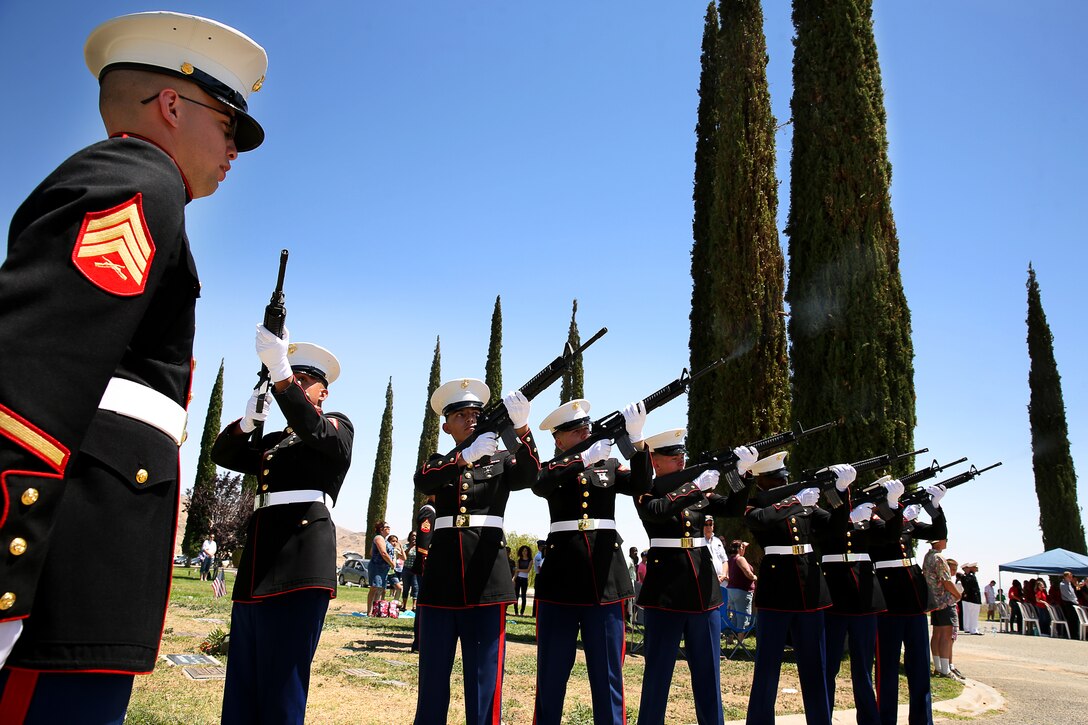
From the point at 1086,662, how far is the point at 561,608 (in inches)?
530

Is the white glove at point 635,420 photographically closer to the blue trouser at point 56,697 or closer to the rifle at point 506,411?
the rifle at point 506,411

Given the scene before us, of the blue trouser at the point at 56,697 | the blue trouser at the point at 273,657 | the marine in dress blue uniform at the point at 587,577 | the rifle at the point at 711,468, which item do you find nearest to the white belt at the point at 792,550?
the rifle at the point at 711,468

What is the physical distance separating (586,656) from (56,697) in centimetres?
407

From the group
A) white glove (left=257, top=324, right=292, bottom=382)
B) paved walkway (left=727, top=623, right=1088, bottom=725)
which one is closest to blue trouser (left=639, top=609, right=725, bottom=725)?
paved walkway (left=727, top=623, right=1088, bottom=725)

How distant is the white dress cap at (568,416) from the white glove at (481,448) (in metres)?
1.25

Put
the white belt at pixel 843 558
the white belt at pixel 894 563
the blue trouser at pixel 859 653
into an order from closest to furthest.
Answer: the blue trouser at pixel 859 653 < the white belt at pixel 843 558 < the white belt at pixel 894 563

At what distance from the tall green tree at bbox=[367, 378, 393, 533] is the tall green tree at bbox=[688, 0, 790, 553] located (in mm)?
30402

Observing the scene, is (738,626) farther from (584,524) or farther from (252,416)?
(252,416)

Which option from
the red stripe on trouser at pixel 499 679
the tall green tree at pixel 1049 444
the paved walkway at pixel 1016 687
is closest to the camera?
the red stripe on trouser at pixel 499 679

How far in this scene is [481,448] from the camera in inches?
184

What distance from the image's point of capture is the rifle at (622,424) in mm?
5535

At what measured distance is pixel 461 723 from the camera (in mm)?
6160

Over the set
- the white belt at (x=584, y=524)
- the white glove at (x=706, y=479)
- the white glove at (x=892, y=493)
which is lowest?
the white belt at (x=584, y=524)

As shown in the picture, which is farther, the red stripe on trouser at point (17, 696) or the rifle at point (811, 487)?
the rifle at point (811, 487)
